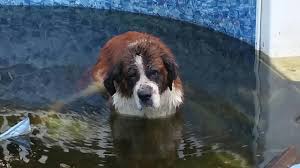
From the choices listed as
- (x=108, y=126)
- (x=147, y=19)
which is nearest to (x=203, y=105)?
(x=108, y=126)

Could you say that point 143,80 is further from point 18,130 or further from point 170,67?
point 18,130

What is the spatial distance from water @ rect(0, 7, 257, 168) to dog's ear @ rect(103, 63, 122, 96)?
36 centimetres

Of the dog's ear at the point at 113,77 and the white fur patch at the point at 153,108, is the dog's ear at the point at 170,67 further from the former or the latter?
the dog's ear at the point at 113,77

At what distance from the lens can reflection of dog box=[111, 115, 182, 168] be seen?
562 cm

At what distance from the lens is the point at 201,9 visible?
941 cm

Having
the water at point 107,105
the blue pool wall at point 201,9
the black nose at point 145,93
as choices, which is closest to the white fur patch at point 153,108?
the water at point 107,105

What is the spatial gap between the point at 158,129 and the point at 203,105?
719 millimetres

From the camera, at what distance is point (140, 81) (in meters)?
6.19

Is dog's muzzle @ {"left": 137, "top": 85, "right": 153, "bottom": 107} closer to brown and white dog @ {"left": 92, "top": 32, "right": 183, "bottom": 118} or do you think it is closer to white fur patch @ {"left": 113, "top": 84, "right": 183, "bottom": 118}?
brown and white dog @ {"left": 92, "top": 32, "right": 183, "bottom": 118}

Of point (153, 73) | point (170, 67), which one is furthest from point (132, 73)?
→ point (170, 67)

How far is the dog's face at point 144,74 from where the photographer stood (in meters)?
6.19

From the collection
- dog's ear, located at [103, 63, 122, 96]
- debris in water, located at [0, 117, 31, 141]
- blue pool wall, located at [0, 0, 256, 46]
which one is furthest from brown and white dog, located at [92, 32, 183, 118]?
blue pool wall, located at [0, 0, 256, 46]

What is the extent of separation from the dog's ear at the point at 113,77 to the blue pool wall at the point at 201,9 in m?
2.87

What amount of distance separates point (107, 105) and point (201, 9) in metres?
3.21
